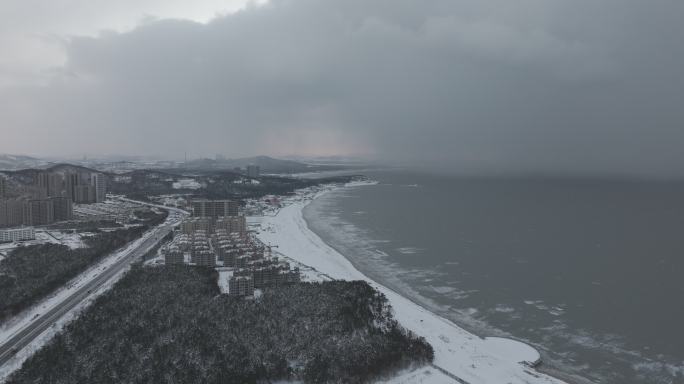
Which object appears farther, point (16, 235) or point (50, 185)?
point (50, 185)

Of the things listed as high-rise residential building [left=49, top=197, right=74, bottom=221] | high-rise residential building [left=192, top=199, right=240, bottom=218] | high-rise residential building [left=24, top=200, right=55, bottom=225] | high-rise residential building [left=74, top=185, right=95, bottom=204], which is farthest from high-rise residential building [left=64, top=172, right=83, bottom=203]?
high-rise residential building [left=192, top=199, right=240, bottom=218]

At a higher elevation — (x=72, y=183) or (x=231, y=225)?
(x=72, y=183)

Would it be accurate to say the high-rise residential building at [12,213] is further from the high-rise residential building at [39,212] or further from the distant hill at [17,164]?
the distant hill at [17,164]

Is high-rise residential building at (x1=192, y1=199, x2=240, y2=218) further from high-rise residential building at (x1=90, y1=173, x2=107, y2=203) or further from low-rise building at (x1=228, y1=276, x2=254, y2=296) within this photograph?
low-rise building at (x1=228, y1=276, x2=254, y2=296)

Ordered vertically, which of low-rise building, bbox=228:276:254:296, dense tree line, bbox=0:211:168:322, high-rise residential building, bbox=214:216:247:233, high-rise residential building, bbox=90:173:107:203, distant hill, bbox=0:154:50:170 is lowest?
dense tree line, bbox=0:211:168:322

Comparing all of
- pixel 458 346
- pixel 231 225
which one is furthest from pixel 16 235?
pixel 458 346

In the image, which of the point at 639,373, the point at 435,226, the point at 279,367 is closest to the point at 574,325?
the point at 639,373

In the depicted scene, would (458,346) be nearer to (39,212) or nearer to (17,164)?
(39,212)

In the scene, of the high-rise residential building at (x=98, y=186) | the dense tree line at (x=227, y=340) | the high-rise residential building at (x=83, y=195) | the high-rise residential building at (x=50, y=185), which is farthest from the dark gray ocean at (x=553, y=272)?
the high-rise residential building at (x=50, y=185)
